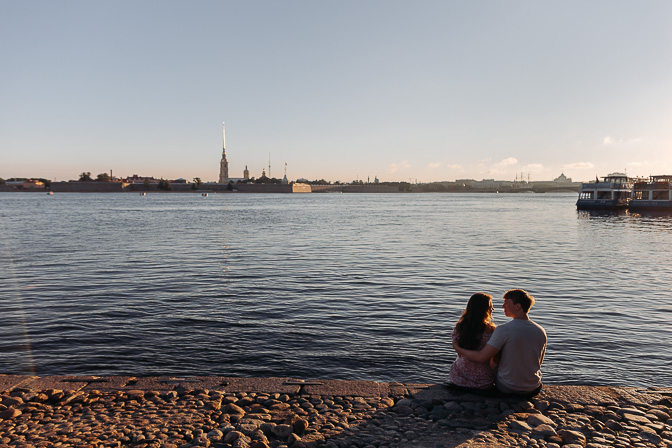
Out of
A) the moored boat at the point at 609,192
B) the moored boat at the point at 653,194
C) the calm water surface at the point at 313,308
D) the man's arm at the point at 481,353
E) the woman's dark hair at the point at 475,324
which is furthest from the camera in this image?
the moored boat at the point at 609,192

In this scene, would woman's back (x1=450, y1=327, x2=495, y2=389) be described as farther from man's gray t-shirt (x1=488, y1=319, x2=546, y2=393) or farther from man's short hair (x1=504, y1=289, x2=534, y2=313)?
man's short hair (x1=504, y1=289, x2=534, y2=313)

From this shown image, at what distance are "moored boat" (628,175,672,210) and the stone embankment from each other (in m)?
74.0

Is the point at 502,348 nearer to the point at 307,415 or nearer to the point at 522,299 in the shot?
the point at 522,299

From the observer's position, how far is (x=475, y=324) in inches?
237

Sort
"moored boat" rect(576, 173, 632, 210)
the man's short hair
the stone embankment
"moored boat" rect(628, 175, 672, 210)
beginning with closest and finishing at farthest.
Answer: the stone embankment
the man's short hair
"moored boat" rect(628, 175, 672, 210)
"moored boat" rect(576, 173, 632, 210)

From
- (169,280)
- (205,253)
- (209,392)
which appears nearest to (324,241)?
(205,253)

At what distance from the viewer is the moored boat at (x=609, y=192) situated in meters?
72.5

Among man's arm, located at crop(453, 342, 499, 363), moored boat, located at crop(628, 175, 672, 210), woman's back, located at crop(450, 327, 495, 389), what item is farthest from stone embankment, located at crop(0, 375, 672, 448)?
moored boat, located at crop(628, 175, 672, 210)

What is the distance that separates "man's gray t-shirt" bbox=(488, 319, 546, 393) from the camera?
575 cm

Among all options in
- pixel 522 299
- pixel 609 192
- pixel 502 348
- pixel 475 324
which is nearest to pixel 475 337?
pixel 475 324

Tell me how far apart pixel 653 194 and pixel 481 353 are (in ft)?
273

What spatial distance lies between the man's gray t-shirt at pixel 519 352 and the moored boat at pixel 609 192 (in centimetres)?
7540

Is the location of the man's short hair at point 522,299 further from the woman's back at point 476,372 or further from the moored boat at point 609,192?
the moored boat at point 609,192

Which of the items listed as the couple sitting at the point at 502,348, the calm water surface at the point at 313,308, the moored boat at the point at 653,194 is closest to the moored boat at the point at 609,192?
the moored boat at the point at 653,194
